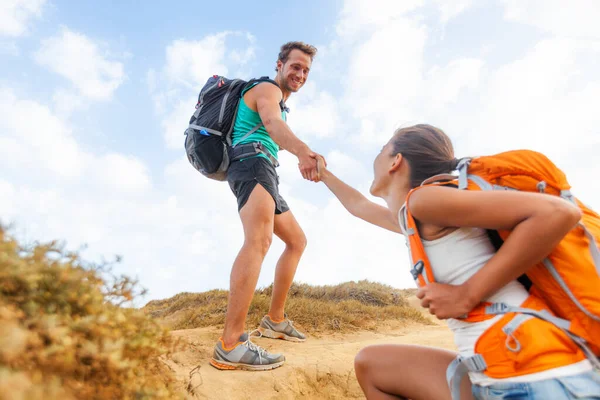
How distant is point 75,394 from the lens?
1357 millimetres

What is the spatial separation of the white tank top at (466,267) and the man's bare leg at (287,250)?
2406mm

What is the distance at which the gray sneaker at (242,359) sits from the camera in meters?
3.48

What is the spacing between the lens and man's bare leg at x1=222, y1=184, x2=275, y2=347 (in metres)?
3.55

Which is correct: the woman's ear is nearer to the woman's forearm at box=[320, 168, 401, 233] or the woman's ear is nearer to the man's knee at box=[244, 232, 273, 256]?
the woman's forearm at box=[320, 168, 401, 233]

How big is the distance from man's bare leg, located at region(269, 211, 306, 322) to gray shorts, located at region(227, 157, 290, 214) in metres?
0.29

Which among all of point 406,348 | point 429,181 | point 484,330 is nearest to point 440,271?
point 484,330

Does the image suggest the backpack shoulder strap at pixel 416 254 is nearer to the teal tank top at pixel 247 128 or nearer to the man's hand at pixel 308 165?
the man's hand at pixel 308 165

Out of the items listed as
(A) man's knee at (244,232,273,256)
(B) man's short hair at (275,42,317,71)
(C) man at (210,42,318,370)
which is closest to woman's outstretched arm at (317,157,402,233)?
(C) man at (210,42,318,370)

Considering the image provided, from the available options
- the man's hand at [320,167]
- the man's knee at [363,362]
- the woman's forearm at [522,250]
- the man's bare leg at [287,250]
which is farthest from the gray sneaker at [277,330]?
the woman's forearm at [522,250]

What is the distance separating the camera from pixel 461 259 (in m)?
1.95

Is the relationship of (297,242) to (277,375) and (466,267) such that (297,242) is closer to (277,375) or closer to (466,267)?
(277,375)

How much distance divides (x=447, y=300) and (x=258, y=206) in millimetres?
2141

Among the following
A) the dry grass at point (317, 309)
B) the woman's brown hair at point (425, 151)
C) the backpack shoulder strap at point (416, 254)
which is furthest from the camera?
the dry grass at point (317, 309)

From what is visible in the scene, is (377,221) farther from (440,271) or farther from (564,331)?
(564,331)
